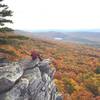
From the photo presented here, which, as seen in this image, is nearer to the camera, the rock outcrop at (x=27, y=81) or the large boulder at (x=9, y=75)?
the large boulder at (x=9, y=75)

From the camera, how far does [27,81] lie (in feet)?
105

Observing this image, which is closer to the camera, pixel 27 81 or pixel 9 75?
pixel 9 75

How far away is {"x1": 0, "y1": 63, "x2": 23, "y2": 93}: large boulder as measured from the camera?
99.1ft

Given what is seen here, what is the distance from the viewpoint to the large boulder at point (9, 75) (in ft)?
99.1

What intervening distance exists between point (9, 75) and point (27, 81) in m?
2.09

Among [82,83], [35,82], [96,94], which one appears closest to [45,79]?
[35,82]

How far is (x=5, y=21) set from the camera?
36.9 metres

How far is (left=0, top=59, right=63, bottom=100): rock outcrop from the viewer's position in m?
30.4

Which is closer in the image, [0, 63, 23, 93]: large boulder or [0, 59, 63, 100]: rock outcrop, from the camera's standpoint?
[0, 63, 23, 93]: large boulder

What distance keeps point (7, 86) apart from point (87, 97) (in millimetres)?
63055

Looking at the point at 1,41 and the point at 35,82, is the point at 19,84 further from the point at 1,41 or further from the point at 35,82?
the point at 1,41

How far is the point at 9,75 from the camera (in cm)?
3097

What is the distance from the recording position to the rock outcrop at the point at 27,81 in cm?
3036

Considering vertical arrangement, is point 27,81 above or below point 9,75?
below
